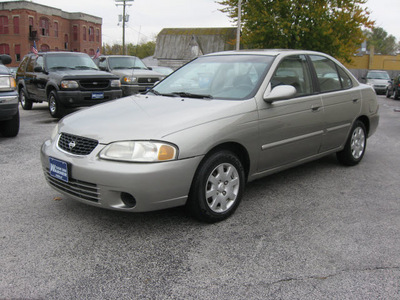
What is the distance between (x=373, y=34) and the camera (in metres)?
95.1

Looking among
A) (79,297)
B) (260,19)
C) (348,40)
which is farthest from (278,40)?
(79,297)

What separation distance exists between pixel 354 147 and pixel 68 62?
8.33 meters

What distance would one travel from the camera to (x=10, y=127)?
7598 millimetres

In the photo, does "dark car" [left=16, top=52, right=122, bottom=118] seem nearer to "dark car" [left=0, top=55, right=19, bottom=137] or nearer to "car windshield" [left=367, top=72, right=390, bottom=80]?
"dark car" [left=0, top=55, right=19, bottom=137]

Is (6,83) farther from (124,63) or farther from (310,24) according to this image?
(310,24)

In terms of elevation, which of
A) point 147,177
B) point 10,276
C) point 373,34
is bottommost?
point 10,276

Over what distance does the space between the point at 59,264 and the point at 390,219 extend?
2.98m

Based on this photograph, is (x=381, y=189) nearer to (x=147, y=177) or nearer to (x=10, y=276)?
(x=147, y=177)

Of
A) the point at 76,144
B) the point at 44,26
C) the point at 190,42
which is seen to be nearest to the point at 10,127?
the point at 76,144

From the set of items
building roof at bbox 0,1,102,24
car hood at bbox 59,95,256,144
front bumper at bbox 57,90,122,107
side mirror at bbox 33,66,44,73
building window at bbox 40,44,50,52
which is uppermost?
building roof at bbox 0,1,102,24

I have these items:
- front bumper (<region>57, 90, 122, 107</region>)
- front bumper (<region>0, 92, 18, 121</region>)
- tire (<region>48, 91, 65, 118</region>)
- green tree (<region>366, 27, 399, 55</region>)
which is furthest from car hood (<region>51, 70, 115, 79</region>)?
green tree (<region>366, 27, 399, 55</region>)

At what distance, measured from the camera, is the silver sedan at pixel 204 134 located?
3252 millimetres

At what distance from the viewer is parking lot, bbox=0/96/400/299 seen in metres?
2.64

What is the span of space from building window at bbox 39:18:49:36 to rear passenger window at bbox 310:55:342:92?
52.2 m
